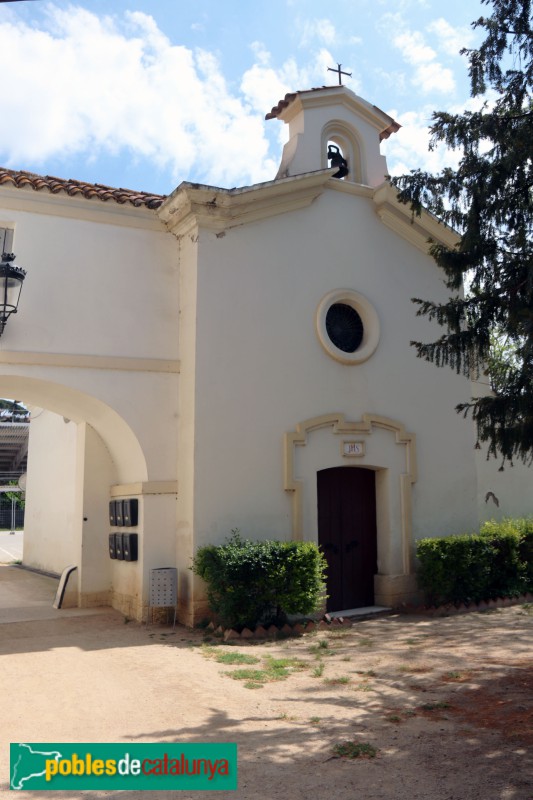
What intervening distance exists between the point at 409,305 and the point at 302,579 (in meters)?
5.36

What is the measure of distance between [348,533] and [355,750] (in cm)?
636

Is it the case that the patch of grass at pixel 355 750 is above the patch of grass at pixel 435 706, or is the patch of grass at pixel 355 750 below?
above

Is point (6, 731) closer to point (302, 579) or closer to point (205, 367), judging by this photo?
point (302, 579)

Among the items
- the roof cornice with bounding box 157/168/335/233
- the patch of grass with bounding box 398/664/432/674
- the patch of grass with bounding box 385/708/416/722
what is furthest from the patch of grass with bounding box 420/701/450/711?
the roof cornice with bounding box 157/168/335/233

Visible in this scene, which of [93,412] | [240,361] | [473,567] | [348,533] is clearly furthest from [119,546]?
[473,567]

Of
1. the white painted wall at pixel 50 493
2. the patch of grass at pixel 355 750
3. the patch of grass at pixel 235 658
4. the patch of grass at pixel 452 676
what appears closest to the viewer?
the patch of grass at pixel 355 750

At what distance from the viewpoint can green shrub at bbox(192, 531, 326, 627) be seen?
8766mm

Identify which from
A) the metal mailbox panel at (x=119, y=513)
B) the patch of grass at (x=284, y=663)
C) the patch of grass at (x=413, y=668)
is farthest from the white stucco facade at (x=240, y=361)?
the patch of grass at (x=413, y=668)

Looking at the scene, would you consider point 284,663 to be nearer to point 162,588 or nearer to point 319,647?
point 319,647

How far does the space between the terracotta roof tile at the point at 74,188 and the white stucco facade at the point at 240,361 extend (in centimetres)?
12

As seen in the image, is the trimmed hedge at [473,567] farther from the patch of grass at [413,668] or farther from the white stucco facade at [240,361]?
the patch of grass at [413,668]

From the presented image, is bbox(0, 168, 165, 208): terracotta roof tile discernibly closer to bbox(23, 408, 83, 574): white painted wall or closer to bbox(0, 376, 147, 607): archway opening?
bbox(0, 376, 147, 607): archway opening

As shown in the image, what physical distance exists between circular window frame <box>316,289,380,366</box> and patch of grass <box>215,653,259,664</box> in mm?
4941

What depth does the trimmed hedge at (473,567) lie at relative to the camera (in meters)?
10.8
